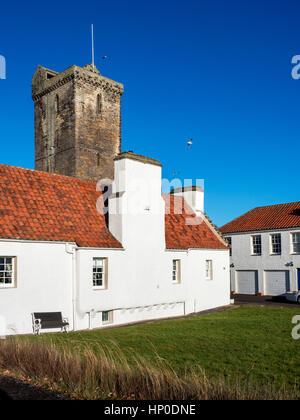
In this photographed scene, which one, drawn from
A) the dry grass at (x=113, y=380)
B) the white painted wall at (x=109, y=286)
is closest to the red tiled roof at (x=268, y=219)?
the white painted wall at (x=109, y=286)

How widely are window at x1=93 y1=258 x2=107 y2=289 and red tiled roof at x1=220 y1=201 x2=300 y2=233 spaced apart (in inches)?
790

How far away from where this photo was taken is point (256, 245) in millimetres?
37812

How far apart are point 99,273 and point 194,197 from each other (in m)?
11.4

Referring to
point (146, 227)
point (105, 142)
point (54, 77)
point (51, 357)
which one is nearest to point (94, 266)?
point (146, 227)

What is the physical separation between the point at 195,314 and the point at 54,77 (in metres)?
31.3

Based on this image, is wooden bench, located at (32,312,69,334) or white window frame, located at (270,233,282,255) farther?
white window frame, located at (270,233,282,255)

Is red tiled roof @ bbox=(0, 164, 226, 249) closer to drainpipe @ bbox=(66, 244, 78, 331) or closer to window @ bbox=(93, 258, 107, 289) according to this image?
drainpipe @ bbox=(66, 244, 78, 331)

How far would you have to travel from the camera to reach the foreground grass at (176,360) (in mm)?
7637

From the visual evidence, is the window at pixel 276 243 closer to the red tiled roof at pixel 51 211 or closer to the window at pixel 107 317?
the red tiled roof at pixel 51 211

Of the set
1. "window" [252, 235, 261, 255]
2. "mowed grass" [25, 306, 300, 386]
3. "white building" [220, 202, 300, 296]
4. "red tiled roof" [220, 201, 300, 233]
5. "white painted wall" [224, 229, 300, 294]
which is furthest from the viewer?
"window" [252, 235, 261, 255]

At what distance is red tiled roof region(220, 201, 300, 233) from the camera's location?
35.7m

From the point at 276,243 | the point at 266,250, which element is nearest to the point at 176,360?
the point at 276,243

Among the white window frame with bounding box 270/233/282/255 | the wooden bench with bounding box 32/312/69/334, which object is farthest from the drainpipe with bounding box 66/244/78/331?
the white window frame with bounding box 270/233/282/255
